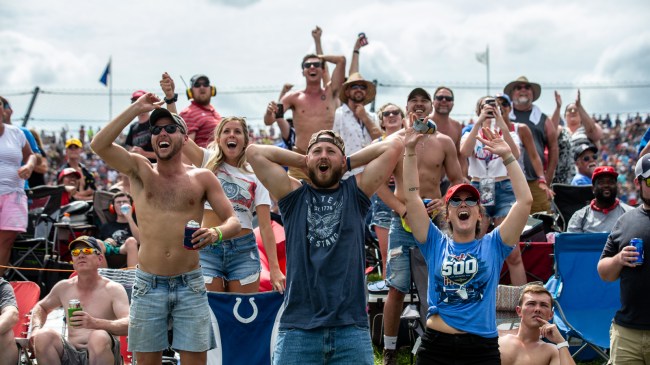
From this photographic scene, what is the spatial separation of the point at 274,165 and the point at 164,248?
96 cm

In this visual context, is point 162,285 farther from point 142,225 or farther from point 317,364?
point 317,364

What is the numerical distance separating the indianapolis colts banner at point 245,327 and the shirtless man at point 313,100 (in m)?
3.32

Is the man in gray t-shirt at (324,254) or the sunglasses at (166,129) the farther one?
the sunglasses at (166,129)

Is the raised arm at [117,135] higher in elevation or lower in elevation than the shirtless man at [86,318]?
higher

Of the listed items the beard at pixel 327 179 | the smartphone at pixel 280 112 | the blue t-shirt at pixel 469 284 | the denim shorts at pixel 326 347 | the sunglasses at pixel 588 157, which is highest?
the smartphone at pixel 280 112

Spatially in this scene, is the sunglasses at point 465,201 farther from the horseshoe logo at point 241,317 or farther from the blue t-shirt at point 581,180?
the blue t-shirt at point 581,180

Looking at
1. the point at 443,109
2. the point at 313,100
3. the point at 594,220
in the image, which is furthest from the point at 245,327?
the point at 313,100

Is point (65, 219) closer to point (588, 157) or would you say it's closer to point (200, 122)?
point (200, 122)

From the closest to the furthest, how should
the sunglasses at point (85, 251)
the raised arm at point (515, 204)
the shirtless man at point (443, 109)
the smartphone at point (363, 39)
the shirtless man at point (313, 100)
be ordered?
the raised arm at point (515, 204) → the sunglasses at point (85, 251) → the shirtless man at point (443, 109) → the shirtless man at point (313, 100) → the smartphone at point (363, 39)

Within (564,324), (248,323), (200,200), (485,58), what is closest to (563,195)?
(564,324)

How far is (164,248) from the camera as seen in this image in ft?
16.5

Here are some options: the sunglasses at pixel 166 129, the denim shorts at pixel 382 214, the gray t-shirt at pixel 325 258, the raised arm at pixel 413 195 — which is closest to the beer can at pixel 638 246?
the raised arm at pixel 413 195

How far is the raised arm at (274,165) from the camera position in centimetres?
469

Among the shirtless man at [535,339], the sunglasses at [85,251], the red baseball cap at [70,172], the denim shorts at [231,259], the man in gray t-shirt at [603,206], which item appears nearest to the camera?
the shirtless man at [535,339]
